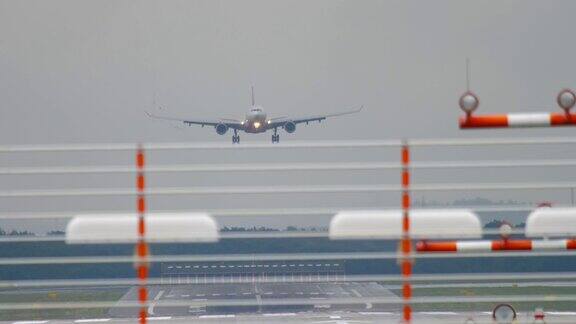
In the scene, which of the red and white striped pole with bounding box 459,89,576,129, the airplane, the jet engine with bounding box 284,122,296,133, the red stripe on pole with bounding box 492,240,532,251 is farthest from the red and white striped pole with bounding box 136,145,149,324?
the jet engine with bounding box 284,122,296,133

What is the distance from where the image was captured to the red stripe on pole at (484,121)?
4.29 metres

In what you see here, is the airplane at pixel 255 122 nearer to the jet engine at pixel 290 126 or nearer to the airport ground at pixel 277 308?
the jet engine at pixel 290 126

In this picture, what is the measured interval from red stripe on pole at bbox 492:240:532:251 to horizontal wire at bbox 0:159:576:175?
1.00 feet

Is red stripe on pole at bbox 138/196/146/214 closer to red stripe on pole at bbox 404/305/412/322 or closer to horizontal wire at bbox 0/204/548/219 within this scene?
horizontal wire at bbox 0/204/548/219

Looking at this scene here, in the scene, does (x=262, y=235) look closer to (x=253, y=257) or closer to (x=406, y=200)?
(x=253, y=257)

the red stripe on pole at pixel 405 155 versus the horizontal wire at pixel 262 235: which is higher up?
the red stripe on pole at pixel 405 155

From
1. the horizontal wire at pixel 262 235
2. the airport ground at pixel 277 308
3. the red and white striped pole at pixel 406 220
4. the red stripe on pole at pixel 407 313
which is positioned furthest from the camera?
the airport ground at pixel 277 308

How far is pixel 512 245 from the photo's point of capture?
4.45 metres

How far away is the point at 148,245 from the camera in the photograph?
452 cm

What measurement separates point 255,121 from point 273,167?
43674 millimetres

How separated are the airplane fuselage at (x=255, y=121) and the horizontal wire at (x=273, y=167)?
43.0 metres

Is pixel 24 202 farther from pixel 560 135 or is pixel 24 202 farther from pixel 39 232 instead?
pixel 560 135

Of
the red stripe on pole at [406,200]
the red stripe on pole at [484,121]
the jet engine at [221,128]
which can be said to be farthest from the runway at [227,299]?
the jet engine at [221,128]

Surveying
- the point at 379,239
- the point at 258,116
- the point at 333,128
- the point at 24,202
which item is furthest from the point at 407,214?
the point at 333,128
